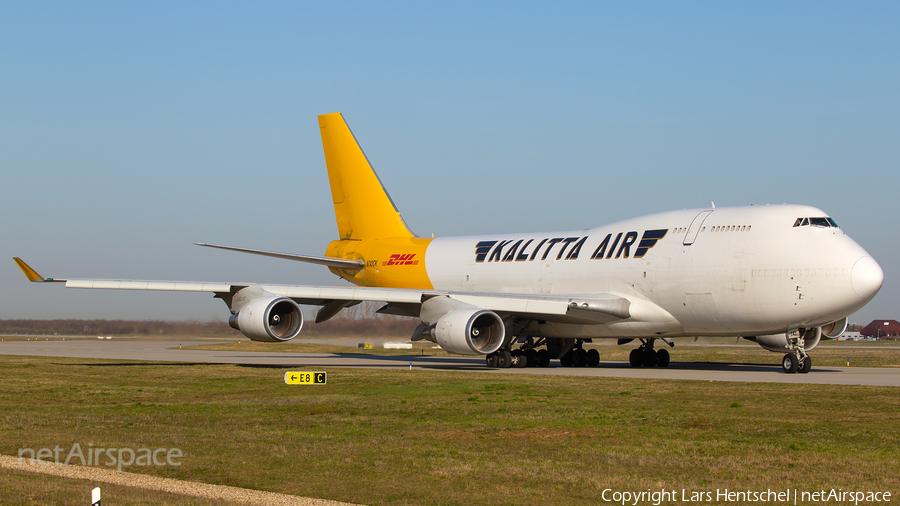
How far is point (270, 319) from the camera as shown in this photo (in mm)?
25828

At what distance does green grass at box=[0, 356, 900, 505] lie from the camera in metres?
8.53

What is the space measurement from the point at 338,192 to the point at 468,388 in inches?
Result: 820

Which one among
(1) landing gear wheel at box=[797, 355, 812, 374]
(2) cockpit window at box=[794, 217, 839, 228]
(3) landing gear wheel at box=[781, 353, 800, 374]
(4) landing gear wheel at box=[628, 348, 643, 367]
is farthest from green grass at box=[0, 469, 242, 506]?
(4) landing gear wheel at box=[628, 348, 643, 367]

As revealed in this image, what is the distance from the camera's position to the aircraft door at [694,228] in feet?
81.4

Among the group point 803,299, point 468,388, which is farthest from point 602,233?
point 468,388

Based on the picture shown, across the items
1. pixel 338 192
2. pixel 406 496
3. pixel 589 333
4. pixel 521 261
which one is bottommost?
pixel 406 496

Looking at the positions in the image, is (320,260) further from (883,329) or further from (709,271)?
(883,329)

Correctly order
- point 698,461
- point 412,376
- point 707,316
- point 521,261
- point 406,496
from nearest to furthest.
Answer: point 406,496
point 698,461
point 412,376
point 707,316
point 521,261

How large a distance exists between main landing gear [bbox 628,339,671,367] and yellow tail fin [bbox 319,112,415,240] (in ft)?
38.2

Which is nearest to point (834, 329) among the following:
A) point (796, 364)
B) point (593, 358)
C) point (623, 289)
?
point (796, 364)

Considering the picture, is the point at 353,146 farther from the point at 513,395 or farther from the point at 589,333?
the point at 513,395

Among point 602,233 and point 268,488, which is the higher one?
point 602,233

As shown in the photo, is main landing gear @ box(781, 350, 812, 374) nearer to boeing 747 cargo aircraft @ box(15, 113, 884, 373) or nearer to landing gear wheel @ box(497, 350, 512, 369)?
boeing 747 cargo aircraft @ box(15, 113, 884, 373)

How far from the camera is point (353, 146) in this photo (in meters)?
37.4
